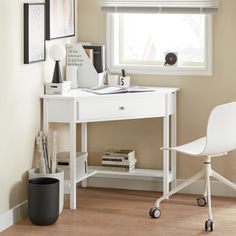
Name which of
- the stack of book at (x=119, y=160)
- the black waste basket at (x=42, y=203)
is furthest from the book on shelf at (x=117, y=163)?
the black waste basket at (x=42, y=203)

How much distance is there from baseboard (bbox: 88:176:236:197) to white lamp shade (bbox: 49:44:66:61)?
3.79ft

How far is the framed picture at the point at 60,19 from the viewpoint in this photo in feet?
16.3

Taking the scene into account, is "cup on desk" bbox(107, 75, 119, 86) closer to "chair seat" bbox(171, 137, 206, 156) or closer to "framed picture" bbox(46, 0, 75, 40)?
"framed picture" bbox(46, 0, 75, 40)

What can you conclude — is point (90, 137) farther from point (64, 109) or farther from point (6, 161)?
point (6, 161)

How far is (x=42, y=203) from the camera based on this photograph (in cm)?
449

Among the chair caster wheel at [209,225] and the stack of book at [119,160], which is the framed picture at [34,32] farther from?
the chair caster wheel at [209,225]

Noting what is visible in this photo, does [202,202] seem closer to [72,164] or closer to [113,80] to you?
[72,164]

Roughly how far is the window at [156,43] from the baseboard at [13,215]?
1425mm

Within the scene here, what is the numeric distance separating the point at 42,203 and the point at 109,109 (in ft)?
2.84

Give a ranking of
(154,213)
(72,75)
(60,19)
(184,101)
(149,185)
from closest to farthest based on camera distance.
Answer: (154,213), (60,19), (72,75), (184,101), (149,185)

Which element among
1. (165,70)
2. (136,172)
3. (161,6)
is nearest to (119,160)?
(136,172)

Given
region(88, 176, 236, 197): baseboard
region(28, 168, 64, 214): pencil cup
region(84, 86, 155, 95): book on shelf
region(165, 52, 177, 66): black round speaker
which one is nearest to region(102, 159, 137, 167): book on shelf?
region(88, 176, 236, 197): baseboard

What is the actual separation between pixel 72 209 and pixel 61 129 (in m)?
0.69

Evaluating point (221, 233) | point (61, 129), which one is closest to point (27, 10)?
point (61, 129)
